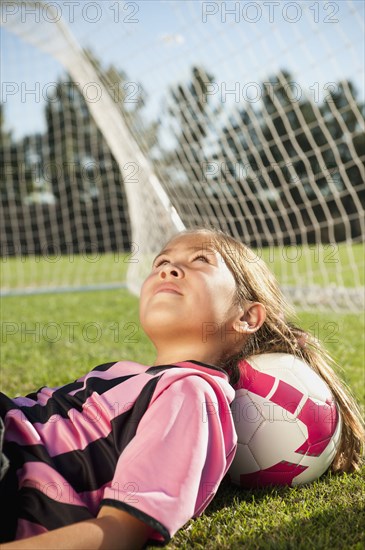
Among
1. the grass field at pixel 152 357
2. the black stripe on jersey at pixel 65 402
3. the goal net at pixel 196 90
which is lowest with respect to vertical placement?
the grass field at pixel 152 357

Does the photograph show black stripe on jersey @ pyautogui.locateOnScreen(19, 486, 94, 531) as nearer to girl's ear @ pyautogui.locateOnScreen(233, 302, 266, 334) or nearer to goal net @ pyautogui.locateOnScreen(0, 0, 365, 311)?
girl's ear @ pyautogui.locateOnScreen(233, 302, 266, 334)

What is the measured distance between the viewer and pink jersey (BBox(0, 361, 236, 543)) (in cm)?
144

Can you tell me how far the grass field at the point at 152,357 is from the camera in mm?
1592

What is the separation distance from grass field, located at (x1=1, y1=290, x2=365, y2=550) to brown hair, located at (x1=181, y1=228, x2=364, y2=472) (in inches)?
3.8

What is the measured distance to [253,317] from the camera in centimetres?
203

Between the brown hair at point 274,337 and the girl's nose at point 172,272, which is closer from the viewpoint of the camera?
the girl's nose at point 172,272

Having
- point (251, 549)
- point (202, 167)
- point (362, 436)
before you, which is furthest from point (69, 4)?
point (251, 549)

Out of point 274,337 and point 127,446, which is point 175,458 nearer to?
point 127,446

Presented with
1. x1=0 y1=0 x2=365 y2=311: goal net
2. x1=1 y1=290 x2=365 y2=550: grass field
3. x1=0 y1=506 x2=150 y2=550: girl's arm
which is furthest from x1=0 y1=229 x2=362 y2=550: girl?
x1=0 y1=0 x2=365 y2=311: goal net

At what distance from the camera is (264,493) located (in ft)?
6.35

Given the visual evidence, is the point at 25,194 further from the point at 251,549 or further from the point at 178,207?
the point at 251,549

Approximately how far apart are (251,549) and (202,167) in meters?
5.00

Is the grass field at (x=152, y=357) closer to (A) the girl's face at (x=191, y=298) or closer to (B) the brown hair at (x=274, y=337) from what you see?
(B) the brown hair at (x=274, y=337)

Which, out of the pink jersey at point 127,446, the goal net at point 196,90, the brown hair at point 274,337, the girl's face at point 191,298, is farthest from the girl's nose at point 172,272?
the goal net at point 196,90
